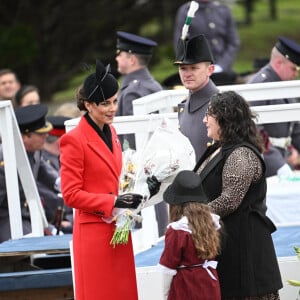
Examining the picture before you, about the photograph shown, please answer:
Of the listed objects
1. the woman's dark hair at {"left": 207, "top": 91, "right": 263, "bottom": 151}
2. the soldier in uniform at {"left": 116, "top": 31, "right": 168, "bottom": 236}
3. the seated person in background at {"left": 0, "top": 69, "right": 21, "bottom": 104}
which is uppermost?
the woman's dark hair at {"left": 207, "top": 91, "right": 263, "bottom": 151}

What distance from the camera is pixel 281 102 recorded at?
33.5ft

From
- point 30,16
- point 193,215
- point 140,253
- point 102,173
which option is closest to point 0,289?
point 140,253

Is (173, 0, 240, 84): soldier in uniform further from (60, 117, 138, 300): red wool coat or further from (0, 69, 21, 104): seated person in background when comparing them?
(60, 117, 138, 300): red wool coat

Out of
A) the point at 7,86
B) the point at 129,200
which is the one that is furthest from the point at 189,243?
the point at 7,86

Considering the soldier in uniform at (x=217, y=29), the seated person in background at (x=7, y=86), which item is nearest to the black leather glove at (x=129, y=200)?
the seated person in background at (x=7, y=86)

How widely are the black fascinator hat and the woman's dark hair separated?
0.58m

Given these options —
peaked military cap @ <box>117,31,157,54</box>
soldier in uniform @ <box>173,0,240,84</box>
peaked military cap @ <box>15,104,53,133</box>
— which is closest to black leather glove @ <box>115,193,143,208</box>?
peaked military cap @ <box>15,104,53,133</box>

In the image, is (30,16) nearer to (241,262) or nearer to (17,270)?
(17,270)

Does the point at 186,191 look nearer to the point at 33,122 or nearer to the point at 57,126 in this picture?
the point at 33,122

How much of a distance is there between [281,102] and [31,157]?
214 cm

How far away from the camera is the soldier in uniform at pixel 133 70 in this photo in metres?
10.2

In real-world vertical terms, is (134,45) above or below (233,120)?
below

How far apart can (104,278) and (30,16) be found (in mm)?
10775

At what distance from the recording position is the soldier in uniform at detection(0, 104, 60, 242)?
9.58 metres
